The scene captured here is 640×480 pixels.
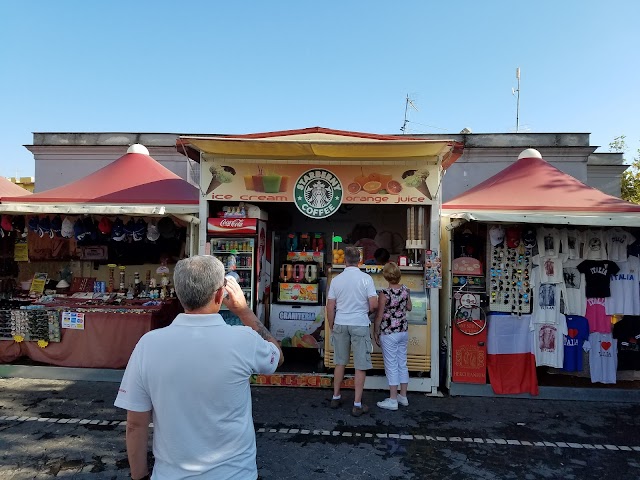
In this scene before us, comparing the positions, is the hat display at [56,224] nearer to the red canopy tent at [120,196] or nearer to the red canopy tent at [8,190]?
the red canopy tent at [120,196]

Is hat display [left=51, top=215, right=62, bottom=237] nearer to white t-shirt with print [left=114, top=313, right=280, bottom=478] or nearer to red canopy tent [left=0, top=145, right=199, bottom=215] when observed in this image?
red canopy tent [left=0, top=145, right=199, bottom=215]

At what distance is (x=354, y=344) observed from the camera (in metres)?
5.14

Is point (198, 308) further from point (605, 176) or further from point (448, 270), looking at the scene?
point (605, 176)

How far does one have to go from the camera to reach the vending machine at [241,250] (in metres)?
6.30

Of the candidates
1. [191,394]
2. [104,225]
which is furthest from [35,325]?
[191,394]

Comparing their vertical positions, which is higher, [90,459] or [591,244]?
[591,244]

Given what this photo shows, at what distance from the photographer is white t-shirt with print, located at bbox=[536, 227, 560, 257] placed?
5949 millimetres

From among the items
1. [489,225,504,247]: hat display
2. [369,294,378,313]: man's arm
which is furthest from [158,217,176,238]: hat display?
[489,225,504,247]: hat display

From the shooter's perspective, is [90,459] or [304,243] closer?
[90,459]

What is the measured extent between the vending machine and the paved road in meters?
1.37

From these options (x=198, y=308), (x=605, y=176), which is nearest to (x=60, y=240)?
(x=198, y=308)

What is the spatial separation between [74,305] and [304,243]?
3741 mm

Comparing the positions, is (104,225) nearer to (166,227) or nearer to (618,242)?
(166,227)

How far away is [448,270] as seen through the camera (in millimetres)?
6086
